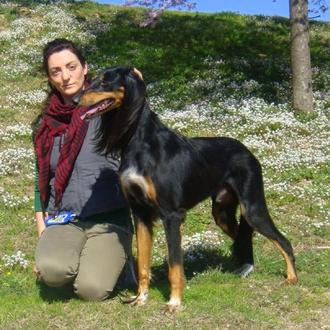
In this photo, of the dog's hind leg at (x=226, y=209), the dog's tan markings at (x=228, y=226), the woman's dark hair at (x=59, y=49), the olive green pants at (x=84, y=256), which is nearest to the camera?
the olive green pants at (x=84, y=256)

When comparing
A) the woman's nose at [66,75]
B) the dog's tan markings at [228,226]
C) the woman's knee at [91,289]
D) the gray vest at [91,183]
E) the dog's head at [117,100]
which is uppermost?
the woman's nose at [66,75]

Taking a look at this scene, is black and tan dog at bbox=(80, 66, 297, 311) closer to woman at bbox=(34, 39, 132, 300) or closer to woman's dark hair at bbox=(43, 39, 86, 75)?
woman at bbox=(34, 39, 132, 300)

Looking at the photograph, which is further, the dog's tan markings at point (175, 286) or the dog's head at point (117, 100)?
the dog's tan markings at point (175, 286)

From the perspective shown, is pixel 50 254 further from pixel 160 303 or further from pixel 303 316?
pixel 303 316

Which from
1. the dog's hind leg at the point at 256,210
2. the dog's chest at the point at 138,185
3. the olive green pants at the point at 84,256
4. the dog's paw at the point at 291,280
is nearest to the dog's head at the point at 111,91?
the dog's chest at the point at 138,185

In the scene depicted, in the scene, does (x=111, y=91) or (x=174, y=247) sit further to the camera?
(x=174, y=247)

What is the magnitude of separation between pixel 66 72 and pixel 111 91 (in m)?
1.10

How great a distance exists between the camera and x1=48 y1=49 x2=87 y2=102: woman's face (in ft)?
20.5

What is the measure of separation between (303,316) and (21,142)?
27.5 feet

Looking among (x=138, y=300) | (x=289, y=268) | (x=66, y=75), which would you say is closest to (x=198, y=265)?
(x=289, y=268)

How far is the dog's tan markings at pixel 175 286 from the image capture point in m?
5.71

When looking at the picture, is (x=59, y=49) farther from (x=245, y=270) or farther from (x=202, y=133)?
(x=202, y=133)

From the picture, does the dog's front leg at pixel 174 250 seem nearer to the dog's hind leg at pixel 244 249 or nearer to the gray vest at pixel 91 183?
the gray vest at pixel 91 183

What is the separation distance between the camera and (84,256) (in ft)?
20.7
